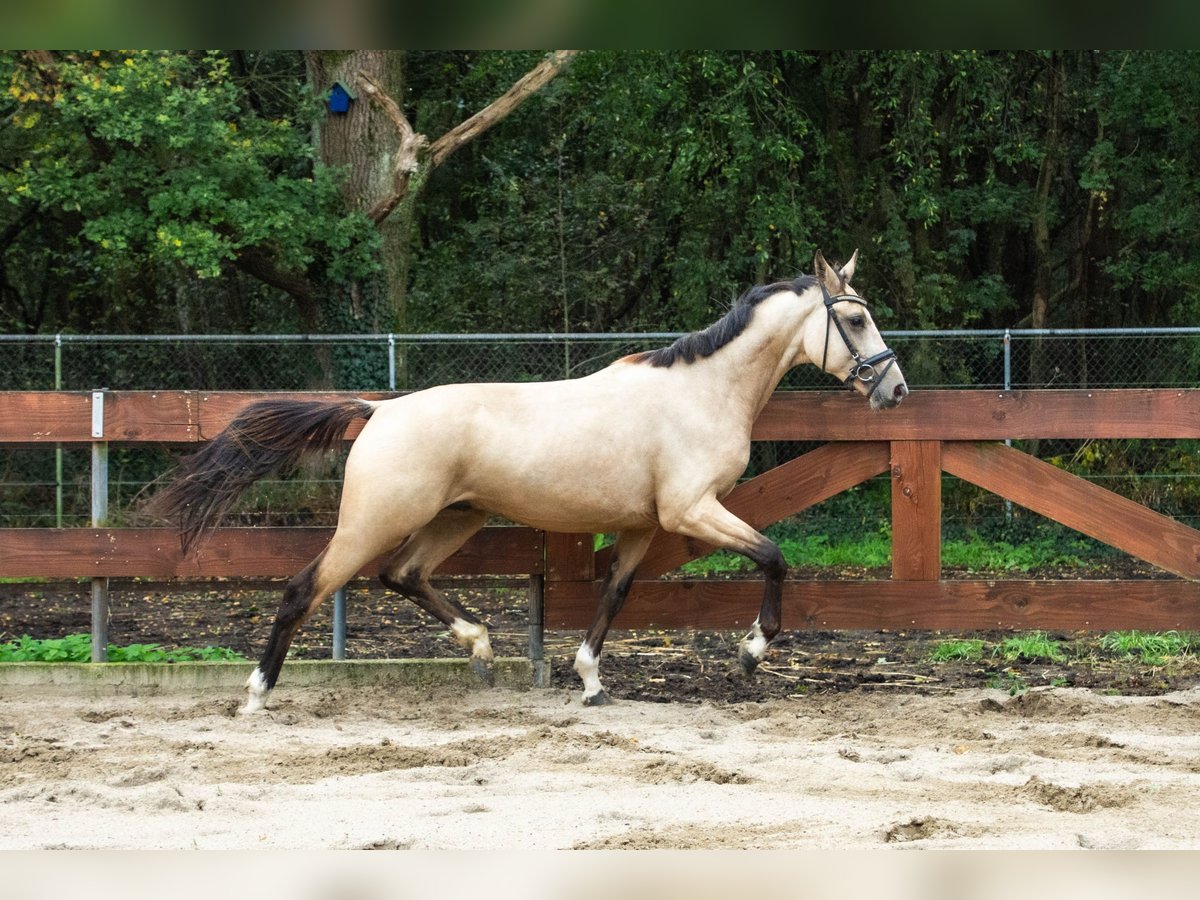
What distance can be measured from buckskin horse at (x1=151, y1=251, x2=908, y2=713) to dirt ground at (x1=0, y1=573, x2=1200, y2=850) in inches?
19.0

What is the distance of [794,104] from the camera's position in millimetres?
14141

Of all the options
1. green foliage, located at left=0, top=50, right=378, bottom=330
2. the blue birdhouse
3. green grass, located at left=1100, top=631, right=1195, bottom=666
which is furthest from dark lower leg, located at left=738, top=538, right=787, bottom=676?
the blue birdhouse

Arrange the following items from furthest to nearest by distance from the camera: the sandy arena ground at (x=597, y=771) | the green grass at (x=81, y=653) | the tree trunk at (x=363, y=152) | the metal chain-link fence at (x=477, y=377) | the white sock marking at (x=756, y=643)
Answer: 1. the tree trunk at (x=363, y=152)
2. the metal chain-link fence at (x=477, y=377)
3. the green grass at (x=81, y=653)
4. the white sock marking at (x=756, y=643)
5. the sandy arena ground at (x=597, y=771)

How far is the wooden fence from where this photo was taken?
6312 millimetres

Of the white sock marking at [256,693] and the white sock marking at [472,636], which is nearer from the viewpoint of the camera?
the white sock marking at [256,693]

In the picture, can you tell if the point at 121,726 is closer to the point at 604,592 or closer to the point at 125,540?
the point at 125,540

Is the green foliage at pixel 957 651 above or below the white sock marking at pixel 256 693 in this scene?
below

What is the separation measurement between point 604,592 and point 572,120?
11.5 m

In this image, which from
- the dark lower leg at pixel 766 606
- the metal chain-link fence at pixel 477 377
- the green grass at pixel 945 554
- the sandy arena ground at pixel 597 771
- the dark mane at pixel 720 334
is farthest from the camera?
the metal chain-link fence at pixel 477 377

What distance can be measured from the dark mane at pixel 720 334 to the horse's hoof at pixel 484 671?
5.34ft

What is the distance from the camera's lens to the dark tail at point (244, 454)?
5.75 meters

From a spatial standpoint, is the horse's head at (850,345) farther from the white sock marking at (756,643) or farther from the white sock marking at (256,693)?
the white sock marking at (256,693)

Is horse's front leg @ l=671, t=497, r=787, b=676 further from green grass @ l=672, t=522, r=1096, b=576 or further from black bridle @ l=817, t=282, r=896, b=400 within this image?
green grass @ l=672, t=522, r=1096, b=576

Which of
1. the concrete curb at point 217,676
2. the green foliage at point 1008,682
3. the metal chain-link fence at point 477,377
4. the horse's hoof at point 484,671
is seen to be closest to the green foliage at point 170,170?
the metal chain-link fence at point 477,377
